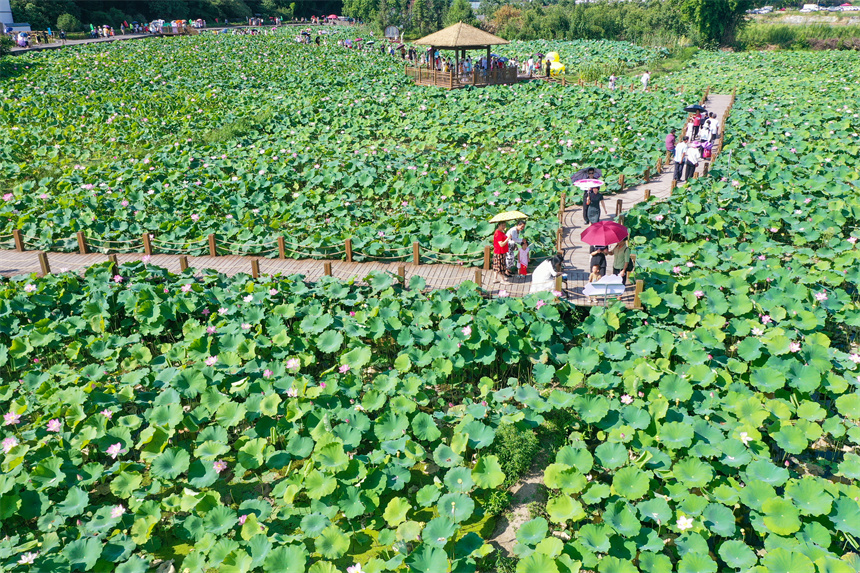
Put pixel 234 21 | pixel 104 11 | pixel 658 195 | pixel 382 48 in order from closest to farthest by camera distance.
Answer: pixel 658 195
pixel 382 48
pixel 104 11
pixel 234 21

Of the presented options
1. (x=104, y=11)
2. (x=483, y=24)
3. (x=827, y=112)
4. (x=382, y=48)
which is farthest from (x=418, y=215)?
(x=104, y=11)

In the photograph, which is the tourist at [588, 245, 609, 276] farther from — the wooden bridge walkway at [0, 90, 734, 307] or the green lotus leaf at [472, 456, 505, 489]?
the green lotus leaf at [472, 456, 505, 489]

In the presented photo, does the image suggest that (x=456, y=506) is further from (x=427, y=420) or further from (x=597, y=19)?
(x=597, y=19)

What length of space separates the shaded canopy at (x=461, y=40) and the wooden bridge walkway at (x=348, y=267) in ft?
52.1

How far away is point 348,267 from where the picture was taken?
10164 millimetres

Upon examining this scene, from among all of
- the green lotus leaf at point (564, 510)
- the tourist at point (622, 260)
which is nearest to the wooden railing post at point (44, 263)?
the green lotus leaf at point (564, 510)

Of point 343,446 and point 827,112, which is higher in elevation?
point 827,112

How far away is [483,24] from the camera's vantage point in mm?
53844

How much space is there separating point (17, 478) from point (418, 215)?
7975 mm

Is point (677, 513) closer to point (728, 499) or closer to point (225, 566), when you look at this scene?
point (728, 499)

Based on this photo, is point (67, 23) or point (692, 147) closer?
point (692, 147)

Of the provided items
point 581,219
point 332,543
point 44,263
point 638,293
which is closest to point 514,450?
point 332,543

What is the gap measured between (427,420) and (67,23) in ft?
163

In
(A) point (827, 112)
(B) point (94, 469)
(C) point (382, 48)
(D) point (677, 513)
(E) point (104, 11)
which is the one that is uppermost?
(E) point (104, 11)
